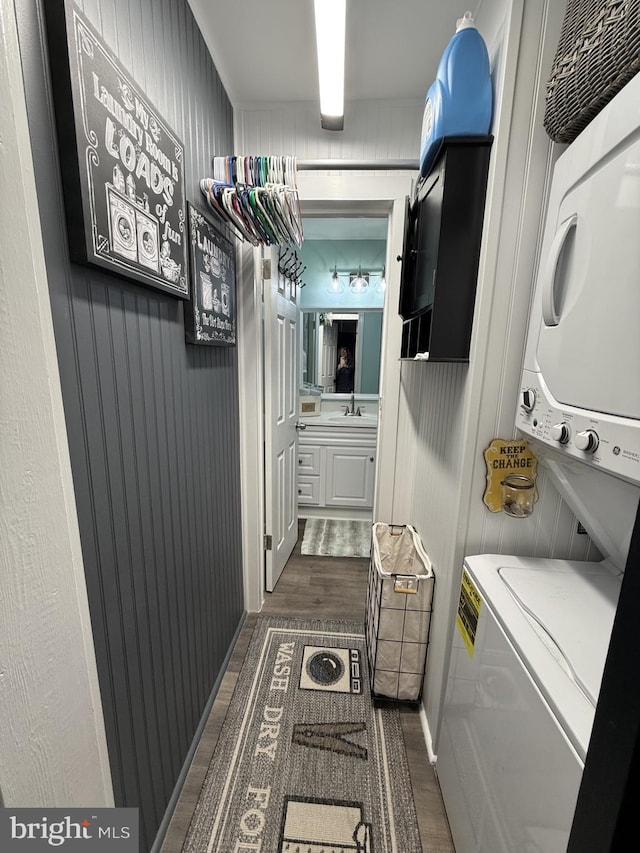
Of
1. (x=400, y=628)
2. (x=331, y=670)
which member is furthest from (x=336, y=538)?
(x=400, y=628)

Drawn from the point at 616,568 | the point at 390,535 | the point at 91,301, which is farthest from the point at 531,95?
the point at 390,535

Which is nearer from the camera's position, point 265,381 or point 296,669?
point 296,669

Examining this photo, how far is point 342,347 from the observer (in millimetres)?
3607

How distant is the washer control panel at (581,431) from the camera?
1.83 ft

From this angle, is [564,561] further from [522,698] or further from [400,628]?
[400,628]

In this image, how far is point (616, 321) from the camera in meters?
0.59

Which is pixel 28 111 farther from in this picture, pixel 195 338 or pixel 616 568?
pixel 616 568

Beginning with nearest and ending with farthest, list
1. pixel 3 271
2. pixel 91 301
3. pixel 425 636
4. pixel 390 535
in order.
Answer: pixel 3 271
pixel 91 301
pixel 425 636
pixel 390 535

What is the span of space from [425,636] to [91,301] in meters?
1.61

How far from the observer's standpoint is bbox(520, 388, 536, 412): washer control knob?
2.86 ft

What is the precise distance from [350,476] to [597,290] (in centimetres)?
259

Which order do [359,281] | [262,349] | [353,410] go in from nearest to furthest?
[262,349] < [359,281] < [353,410]

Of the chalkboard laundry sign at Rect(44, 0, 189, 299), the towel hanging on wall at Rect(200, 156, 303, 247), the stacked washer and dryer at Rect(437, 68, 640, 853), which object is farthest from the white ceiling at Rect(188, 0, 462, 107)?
the stacked washer and dryer at Rect(437, 68, 640, 853)

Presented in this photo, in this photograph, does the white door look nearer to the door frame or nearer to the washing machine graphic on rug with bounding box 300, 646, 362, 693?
the door frame
